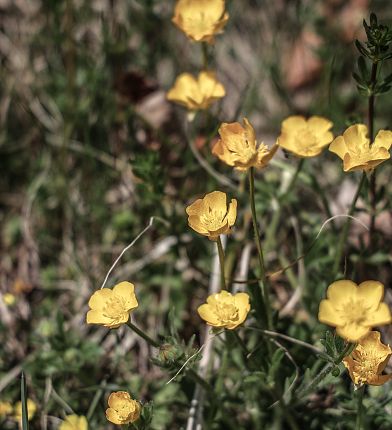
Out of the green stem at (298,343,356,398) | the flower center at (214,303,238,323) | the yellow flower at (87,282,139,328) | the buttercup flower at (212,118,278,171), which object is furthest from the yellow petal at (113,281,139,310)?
the green stem at (298,343,356,398)

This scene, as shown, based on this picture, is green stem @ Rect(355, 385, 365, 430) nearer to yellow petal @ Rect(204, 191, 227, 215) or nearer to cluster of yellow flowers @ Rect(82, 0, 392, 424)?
cluster of yellow flowers @ Rect(82, 0, 392, 424)

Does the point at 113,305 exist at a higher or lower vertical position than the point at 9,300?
higher

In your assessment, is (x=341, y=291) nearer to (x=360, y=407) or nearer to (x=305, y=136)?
(x=360, y=407)

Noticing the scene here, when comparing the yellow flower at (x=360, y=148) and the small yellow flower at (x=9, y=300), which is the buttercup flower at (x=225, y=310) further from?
the small yellow flower at (x=9, y=300)

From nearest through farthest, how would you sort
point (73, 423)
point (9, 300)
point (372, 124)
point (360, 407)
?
point (360, 407) → point (372, 124) → point (73, 423) → point (9, 300)

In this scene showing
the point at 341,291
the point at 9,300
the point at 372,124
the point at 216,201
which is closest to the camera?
the point at 341,291

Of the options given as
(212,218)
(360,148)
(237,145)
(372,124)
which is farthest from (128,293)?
(372,124)

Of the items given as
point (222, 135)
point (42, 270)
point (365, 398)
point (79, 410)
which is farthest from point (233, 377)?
point (42, 270)
